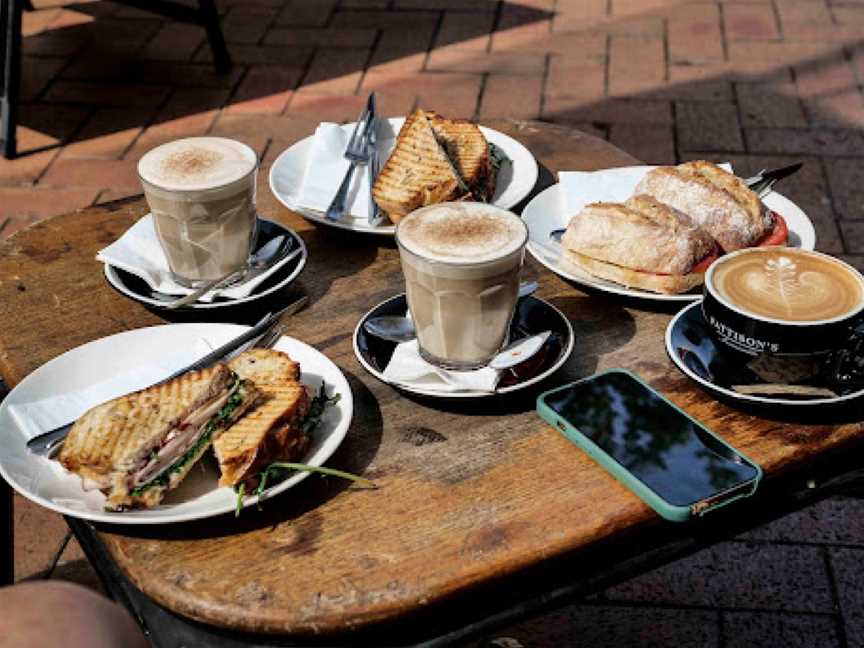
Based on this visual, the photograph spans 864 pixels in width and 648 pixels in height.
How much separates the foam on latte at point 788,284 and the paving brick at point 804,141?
8.15 ft

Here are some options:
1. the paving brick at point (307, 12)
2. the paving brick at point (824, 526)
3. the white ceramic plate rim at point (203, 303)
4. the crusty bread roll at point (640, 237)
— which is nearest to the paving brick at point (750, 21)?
the paving brick at point (307, 12)

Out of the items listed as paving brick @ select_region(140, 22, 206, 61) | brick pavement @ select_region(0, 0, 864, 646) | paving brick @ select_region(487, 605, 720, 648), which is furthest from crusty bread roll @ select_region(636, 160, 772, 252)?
paving brick @ select_region(140, 22, 206, 61)

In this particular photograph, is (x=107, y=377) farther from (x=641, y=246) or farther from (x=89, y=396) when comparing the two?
(x=641, y=246)

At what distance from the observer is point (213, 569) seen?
121 cm

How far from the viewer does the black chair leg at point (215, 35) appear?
435 cm

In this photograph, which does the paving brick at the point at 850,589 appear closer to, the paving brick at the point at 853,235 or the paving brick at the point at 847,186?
the paving brick at the point at 853,235

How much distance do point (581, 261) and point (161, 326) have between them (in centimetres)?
63

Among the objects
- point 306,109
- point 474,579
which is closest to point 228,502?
point 474,579

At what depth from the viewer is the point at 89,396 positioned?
1431mm

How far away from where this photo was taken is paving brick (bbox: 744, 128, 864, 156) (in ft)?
12.6

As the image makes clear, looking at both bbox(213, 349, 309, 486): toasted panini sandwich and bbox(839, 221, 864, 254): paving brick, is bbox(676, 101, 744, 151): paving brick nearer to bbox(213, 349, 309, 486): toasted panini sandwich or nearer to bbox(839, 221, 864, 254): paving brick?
bbox(839, 221, 864, 254): paving brick

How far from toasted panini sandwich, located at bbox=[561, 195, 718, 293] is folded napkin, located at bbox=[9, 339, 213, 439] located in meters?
0.59

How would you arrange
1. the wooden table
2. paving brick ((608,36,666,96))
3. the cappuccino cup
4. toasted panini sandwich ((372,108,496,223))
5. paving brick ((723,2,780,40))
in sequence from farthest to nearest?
1. paving brick ((723,2,780,40))
2. paving brick ((608,36,666,96))
3. toasted panini sandwich ((372,108,496,223))
4. the cappuccino cup
5. the wooden table

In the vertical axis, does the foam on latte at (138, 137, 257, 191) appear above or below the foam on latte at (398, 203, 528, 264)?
above
